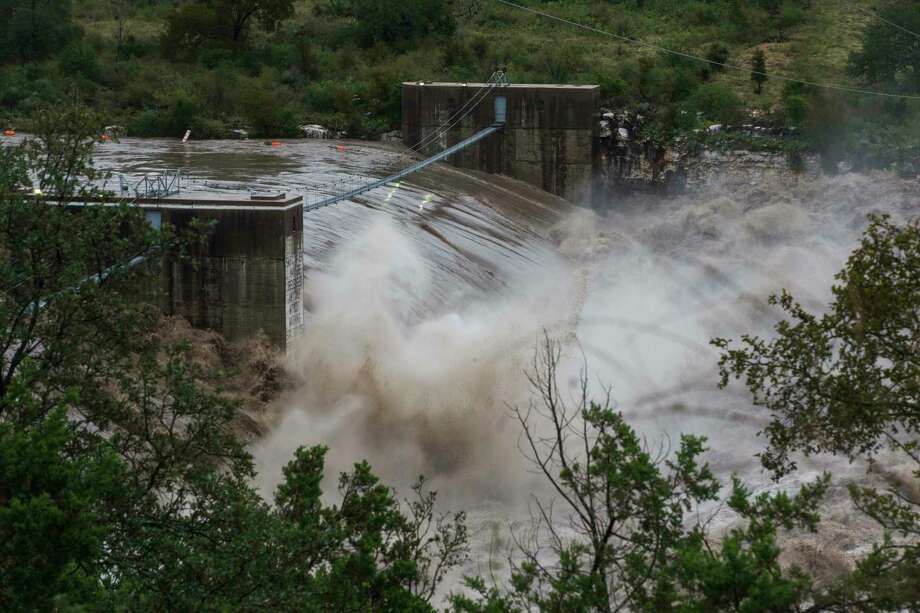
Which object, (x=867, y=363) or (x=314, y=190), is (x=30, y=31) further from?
(x=867, y=363)

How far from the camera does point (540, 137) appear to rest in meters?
41.0

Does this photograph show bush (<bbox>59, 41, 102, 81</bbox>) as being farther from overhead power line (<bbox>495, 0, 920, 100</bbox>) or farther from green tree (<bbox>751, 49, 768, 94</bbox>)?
green tree (<bbox>751, 49, 768, 94</bbox>)

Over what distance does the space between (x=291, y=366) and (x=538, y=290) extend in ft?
28.2

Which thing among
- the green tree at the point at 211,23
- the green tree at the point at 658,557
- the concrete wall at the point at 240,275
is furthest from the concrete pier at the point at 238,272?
the green tree at the point at 211,23

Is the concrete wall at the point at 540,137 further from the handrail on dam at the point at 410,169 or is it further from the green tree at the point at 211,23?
the green tree at the point at 211,23

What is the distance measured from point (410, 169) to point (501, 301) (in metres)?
9.61

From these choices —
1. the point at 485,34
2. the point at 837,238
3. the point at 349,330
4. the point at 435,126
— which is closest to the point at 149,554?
the point at 349,330

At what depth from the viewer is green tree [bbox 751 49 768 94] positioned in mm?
51188

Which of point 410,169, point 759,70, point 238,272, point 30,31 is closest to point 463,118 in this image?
point 410,169

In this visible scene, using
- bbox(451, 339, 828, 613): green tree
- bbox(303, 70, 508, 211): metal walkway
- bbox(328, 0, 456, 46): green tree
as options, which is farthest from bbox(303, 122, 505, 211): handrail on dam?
→ bbox(451, 339, 828, 613): green tree

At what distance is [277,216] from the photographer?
22.4 meters

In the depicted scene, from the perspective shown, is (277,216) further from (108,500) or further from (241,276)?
(108,500)

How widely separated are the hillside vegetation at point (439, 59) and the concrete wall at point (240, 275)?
68.9ft

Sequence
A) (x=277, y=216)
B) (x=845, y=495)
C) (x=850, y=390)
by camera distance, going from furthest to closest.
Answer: (x=277, y=216) → (x=845, y=495) → (x=850, y=390)
